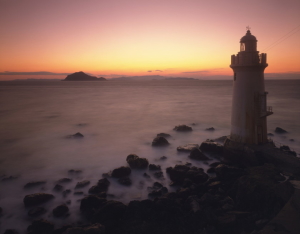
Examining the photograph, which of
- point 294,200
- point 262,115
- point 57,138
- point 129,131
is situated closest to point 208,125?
point 129,131

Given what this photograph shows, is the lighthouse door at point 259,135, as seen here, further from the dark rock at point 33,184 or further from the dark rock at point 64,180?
the dark rock at point 33,184

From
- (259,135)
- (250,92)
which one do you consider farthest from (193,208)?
(250,92)

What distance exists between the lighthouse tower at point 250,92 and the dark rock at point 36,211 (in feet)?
27.8

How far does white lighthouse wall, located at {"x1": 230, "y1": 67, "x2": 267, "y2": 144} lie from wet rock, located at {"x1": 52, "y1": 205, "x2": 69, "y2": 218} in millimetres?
7702

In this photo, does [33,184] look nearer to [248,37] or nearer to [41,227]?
[41,227]

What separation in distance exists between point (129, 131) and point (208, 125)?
775 centimetres

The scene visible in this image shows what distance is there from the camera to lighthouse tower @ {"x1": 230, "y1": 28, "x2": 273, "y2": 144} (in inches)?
367

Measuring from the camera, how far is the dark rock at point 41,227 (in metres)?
6.51

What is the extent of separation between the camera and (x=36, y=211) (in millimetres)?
7684

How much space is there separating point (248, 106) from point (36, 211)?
9213 millimetres

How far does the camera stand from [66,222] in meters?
7.20

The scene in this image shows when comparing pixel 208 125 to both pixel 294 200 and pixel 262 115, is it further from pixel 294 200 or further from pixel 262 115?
pixel 294 200

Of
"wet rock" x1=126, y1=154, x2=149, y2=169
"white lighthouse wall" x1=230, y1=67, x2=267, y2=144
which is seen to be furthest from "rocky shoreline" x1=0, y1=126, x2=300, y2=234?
"wet rock" x1=126, y1=154, x2=149, y2=169

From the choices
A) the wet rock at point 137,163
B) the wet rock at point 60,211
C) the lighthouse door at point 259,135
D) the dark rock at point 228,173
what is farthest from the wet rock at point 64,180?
the lighthouse door at point 259,135
